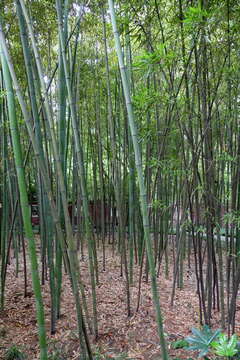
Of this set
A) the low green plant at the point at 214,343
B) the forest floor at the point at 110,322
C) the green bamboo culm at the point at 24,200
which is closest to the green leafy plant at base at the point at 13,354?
the forest floor at the point at 110,322

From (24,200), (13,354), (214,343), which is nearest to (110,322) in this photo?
(13,354)

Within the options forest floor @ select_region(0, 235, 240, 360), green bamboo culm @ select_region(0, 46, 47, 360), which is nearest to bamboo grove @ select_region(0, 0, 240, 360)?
green bamboo culm @ select_region(0, 46, 47, 360)

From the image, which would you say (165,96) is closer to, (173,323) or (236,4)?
(236,4)

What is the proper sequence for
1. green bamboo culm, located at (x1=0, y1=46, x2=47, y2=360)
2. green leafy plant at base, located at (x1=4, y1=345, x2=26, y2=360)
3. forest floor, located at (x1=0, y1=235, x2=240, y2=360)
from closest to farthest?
green bamboo culm, located at (x1=0, y1=46, x2=47, y2=360) < green leafy plant at base, located at (x1=4, y1=345, x2=26, y2=360) < forest floor, located at (x1=0, y1=235, x2=240, y2=360)

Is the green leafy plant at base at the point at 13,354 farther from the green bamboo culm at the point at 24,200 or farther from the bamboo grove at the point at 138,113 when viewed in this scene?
the green bamboo culm at the point at 24,200

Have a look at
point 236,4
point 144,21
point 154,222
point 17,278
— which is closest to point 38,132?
point 144,21

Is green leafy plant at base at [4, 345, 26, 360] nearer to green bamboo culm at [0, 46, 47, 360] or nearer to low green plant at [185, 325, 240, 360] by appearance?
green bamboo culm at [0, 46, 47, 360]

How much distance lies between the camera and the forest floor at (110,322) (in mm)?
2258

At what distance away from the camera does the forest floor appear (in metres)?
2.26

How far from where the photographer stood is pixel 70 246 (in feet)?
5.02

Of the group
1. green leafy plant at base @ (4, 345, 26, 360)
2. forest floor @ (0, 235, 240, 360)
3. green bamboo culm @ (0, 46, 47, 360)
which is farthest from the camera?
forest floor @ (0, 235, 240, 360)

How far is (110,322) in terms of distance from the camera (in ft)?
8.86

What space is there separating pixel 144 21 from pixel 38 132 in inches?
47.1

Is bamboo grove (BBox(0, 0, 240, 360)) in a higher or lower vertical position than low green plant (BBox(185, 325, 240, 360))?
higher
